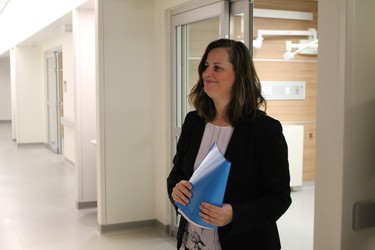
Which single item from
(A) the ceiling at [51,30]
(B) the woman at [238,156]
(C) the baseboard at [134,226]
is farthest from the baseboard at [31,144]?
(B) the woman at [238,156]

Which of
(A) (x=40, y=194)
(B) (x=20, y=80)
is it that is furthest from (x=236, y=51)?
(B) (x=20, y=80)

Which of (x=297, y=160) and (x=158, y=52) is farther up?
(x=158, y=52)

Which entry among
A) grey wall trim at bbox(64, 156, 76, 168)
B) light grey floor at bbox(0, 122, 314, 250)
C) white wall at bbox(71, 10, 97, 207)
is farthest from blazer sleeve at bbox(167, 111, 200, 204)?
grey wall trim at bbox(64, 156, 76, 168)

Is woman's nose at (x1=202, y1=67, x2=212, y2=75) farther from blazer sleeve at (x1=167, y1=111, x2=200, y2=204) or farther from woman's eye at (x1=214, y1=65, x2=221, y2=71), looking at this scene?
blazer sleeve at (x1=167, y1=111, x2=200, y2=204)

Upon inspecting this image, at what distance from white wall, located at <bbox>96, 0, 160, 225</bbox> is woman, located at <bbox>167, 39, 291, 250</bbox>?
9.84ft

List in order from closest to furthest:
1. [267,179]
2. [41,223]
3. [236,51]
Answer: [267,179] < [236,51] < [41,223]

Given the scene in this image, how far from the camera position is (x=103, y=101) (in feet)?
16.2

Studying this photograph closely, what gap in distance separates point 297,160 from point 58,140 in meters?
7.01

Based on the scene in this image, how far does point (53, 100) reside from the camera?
38.4ft

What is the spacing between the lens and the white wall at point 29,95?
12.3m

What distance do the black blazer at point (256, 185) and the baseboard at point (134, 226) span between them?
3.22 meters

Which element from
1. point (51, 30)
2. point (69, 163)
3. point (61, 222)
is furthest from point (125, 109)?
point (69, 163)

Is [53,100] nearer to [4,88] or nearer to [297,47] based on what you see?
[297,47]

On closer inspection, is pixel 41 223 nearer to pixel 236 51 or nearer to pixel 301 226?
pixel 301 226
